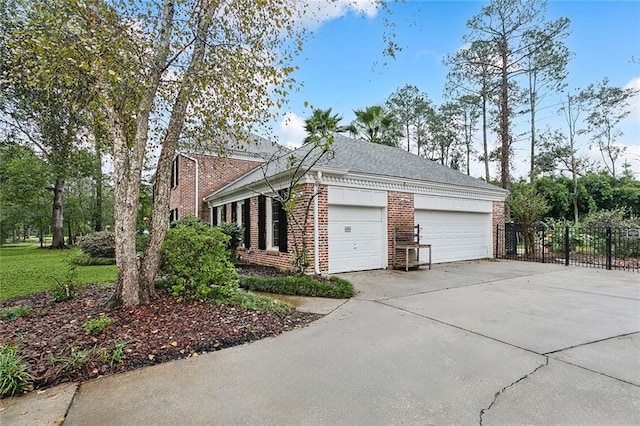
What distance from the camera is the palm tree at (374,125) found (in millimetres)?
20750

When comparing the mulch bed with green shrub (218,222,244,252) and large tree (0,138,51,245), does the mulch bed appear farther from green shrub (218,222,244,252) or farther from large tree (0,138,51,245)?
large tree (0,138,51,245)

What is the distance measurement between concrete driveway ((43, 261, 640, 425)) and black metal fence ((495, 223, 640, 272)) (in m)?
6.75

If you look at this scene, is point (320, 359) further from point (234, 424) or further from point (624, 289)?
→ point (624, 289)

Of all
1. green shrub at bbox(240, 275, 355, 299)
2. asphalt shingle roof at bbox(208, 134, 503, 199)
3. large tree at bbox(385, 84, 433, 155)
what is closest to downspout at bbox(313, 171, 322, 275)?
asphalt shingle roof at bbox(208, 134, 503, 199)

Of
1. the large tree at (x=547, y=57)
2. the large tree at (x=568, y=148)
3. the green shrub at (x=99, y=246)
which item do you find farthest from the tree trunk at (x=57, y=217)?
the large tree at (x=568, y=148)

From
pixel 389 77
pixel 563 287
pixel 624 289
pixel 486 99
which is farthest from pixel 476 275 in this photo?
pixel 486 99

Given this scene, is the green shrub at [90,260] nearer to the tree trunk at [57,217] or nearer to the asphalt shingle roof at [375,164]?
the asphalt shingle roof at [375,164]

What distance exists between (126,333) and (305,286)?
10.7ft

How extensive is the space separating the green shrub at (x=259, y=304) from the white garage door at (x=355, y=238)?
3.39 m

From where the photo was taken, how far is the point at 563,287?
6965mm

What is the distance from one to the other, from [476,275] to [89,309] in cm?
845

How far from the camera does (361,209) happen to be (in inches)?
364

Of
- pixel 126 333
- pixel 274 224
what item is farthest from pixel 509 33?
pixel 126 333

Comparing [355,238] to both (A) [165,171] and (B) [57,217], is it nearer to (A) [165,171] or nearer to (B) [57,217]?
(A) [165,171]
